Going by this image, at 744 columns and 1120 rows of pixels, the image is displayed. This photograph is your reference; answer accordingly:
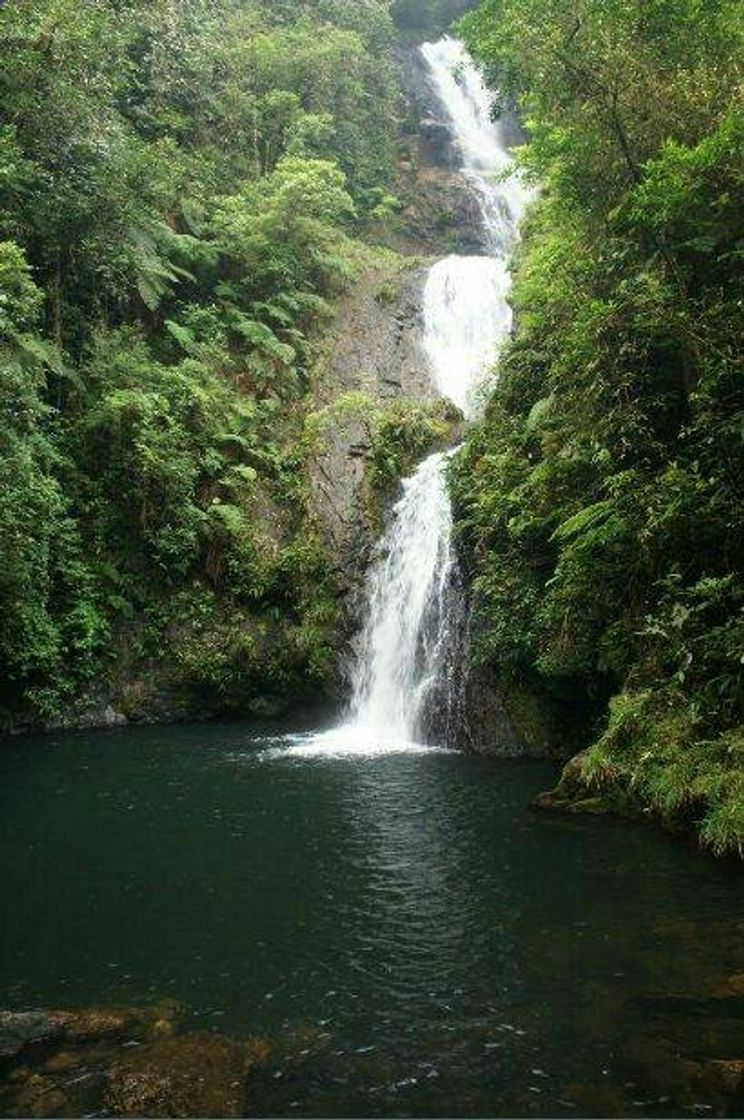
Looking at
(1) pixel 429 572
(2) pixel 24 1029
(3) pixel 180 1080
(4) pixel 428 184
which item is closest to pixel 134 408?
(1) pixel 429 572

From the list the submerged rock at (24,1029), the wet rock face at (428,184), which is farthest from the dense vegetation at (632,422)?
the wet rock face at (428,184)

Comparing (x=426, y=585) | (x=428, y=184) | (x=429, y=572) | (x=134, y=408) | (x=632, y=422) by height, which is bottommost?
(x=426, y=585)

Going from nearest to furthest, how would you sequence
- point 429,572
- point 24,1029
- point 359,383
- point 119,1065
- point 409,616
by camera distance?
point 119,1065 < point 24,1029 < point 409,616 < point 429,572 < point 359,383

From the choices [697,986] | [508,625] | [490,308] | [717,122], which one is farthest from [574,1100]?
[490,308]

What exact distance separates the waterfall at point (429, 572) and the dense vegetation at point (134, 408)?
142 centimetres

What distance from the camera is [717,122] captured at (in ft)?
35.8

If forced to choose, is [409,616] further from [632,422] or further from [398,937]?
[398,937]

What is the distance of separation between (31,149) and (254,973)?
17045 mm

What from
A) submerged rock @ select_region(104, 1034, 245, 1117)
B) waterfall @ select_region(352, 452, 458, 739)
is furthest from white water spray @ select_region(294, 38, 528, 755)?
submerged rock @ select_region(104, 1034, 245, 1117)

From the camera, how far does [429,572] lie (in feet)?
55.5

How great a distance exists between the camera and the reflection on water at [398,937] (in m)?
4.46

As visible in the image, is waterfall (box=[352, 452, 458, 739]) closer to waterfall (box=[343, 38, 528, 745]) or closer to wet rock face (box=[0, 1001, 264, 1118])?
waterfall (box=[343, 38, 528, 745])

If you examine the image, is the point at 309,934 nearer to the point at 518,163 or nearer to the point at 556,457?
the point at 556,457

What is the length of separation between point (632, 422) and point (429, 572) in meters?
7.03
